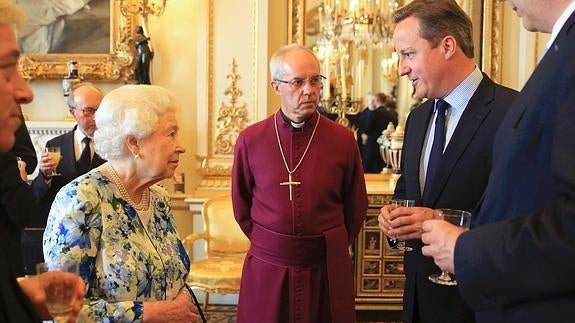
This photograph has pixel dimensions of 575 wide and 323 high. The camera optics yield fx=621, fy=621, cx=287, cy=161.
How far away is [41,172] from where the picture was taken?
351 cm

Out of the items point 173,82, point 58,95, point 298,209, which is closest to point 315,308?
point 298,209

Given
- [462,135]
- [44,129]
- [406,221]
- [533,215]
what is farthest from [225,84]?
[533,215]

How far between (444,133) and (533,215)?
44.1 inches

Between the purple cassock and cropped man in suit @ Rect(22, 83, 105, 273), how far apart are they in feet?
3.57

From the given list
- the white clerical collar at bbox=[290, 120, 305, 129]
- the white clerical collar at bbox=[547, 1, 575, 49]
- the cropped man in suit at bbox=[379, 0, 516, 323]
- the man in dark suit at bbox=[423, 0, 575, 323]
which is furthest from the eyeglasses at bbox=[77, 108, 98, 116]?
the white clerical collar at bbox=[547, 1, 575, 49]

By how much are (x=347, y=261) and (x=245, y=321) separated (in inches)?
23.7

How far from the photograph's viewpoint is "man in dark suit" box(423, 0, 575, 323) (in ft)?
4.19

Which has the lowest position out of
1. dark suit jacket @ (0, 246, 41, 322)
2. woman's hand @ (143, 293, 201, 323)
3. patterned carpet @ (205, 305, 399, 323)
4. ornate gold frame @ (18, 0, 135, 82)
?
patterned carpet @ (205, 305, 399, 323)

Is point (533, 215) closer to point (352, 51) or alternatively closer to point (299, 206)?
point (299, 206)

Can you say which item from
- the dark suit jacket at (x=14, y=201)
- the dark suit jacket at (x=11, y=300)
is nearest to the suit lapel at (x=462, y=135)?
the dark suit jacket at (x=11, y=300)

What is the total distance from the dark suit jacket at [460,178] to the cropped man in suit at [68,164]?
214 cm

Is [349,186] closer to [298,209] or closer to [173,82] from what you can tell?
[298,209]

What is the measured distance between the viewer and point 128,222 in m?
2.13

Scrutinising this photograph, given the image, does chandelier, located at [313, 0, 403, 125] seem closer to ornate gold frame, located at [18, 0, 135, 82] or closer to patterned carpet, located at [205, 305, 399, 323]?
ornate gold frame, located at [18, 0, 135, 82]
